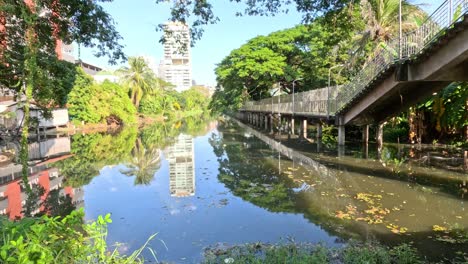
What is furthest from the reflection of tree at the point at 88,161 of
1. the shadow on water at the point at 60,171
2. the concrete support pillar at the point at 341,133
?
the concrete support pillar at the point at 341,133

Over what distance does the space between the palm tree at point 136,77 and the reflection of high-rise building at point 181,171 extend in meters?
32.3

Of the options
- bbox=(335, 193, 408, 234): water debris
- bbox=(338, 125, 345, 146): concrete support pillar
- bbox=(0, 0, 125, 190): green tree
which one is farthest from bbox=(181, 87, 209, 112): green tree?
bbox=(335, 193, 408, 234): water debris

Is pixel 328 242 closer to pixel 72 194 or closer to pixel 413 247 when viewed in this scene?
pixel 413 247

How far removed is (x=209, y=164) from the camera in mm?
15297

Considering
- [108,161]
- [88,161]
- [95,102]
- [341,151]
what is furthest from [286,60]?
[88,161]

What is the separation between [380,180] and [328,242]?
521cm

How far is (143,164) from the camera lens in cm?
1566

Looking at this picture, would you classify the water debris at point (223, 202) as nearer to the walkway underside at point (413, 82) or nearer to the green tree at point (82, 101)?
the walkway underside at point (413, 82)

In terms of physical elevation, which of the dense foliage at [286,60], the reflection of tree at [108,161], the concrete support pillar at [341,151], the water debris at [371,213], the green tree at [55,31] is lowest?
the water debris at [371,213]

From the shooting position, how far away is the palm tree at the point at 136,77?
50656mm

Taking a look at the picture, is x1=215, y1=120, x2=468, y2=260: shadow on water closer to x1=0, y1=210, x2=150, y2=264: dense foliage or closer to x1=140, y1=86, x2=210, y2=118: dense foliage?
x1=0, y1=210, x2=150, y2=264: dense foliage

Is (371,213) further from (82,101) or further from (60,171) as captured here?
(82,101)

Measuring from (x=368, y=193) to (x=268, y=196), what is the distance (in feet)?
8.27

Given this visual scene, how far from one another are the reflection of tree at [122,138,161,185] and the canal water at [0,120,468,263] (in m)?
0.05
